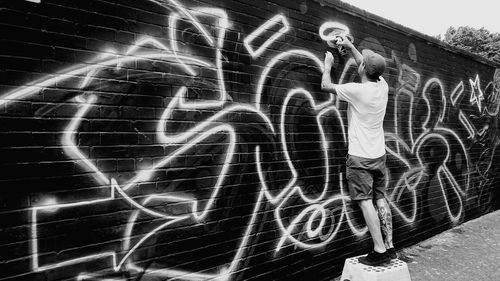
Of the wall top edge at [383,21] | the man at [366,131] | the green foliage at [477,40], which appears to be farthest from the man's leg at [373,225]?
the green foliage at [477,40]

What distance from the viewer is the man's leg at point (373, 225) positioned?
3.25 m

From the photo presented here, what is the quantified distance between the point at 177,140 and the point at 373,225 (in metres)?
1.87

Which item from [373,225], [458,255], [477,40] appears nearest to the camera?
[373,225]

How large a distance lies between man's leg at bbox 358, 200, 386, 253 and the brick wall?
44 centimetres

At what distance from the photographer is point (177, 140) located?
262 cm

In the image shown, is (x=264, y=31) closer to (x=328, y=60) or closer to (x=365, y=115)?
(x=328, y=60)

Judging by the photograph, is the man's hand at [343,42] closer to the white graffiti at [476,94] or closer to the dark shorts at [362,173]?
the dark shorts at [362,173]

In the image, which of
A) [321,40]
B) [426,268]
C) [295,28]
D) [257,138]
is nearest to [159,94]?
[257,138]

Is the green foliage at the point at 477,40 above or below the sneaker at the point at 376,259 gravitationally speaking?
above

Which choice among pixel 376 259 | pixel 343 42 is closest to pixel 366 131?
pixel 343 42

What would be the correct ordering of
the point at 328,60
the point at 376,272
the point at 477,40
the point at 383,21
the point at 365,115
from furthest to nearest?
the point at 477,40 → the point at 383,21 → the point at 328,60 → the point at 365,115 → the point at 376,272

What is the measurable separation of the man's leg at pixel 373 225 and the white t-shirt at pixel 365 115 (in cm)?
44

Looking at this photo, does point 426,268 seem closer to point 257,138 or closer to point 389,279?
point 389,279

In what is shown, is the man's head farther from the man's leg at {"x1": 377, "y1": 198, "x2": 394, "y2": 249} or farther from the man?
the man's leg at {"x1": 377, "y1": 198, "x2": 394, "y2": 249}
